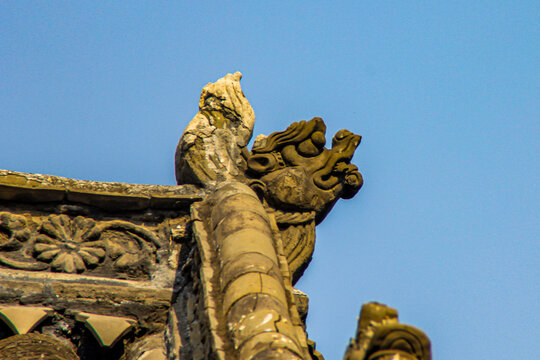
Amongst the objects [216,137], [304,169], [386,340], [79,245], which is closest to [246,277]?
[79,245]

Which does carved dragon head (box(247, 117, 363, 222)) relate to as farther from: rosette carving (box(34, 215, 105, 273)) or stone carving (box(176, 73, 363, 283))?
rosette carving (box(34, 215, 105, 273))

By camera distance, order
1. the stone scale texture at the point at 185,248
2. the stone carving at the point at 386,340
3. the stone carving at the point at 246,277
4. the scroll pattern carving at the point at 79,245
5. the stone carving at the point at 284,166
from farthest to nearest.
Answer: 1. the stone carving at the point at 284,166
2. the scroll pattern carving at the point at 79,245
3. the stone scale texture at the point at 185,248
4. the stone carving at the point at 246,277
5. the stone carving at the point at 386,340

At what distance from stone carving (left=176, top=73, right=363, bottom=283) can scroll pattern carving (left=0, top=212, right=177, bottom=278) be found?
59cm

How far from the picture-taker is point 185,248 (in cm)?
560

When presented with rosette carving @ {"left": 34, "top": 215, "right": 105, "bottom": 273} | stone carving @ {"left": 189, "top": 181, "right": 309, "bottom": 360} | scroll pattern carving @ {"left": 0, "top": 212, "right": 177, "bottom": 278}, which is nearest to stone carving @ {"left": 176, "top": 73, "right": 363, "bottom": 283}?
stone carving @ {"left": 189, "top": 181, "right": 309, "bottom": 360}

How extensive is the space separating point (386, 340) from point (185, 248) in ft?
8.57

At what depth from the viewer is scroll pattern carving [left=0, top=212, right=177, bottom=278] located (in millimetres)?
5348

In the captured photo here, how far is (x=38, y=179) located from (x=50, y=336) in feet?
3.49

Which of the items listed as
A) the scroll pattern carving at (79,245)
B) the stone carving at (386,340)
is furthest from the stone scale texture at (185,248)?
the stone carving at (386,340)

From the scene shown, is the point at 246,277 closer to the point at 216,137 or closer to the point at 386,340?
the point at 386,340

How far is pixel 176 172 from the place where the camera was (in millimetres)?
6164

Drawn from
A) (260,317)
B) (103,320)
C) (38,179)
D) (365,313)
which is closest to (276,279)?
(260,317)

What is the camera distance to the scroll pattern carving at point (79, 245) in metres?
5.35

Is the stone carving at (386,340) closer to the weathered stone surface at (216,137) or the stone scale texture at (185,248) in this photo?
the stone scale texture at (185,248)
